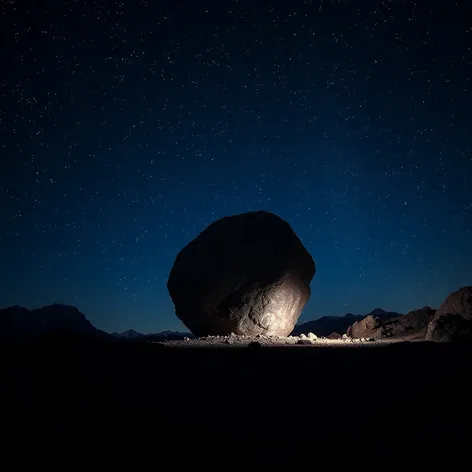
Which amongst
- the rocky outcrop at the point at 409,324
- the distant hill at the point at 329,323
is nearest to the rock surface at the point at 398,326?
the rocky outcrop at the point at 409,324

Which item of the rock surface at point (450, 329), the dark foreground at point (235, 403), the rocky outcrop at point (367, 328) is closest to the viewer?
the dark foreground at point (235, 403)

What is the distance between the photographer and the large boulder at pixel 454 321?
7762mm

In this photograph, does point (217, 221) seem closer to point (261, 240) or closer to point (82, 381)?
point (261, 240)

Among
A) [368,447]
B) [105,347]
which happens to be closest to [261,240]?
[105,347]

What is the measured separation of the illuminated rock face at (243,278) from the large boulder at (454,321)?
4605 mm

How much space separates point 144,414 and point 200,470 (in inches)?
40.6

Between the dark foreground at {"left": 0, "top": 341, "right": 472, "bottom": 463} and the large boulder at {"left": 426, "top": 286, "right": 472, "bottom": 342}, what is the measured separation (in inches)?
147

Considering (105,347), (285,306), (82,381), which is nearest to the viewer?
(82,381)

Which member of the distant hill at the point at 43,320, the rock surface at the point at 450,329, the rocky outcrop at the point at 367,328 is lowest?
the distant hill at the point at 43,320

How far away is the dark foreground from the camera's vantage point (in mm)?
2186

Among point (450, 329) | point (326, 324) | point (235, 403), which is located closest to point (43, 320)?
point (326, 324)

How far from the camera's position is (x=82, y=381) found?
3.36m

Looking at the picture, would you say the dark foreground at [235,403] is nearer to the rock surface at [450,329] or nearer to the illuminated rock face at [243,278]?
the rock surface at [450,329]

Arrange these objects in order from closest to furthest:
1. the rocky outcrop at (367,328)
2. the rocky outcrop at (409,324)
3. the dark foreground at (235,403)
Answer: the dark foreground at (235,403), the rocky outcrop at (409,324), the rocky outcrop at (367,328)
